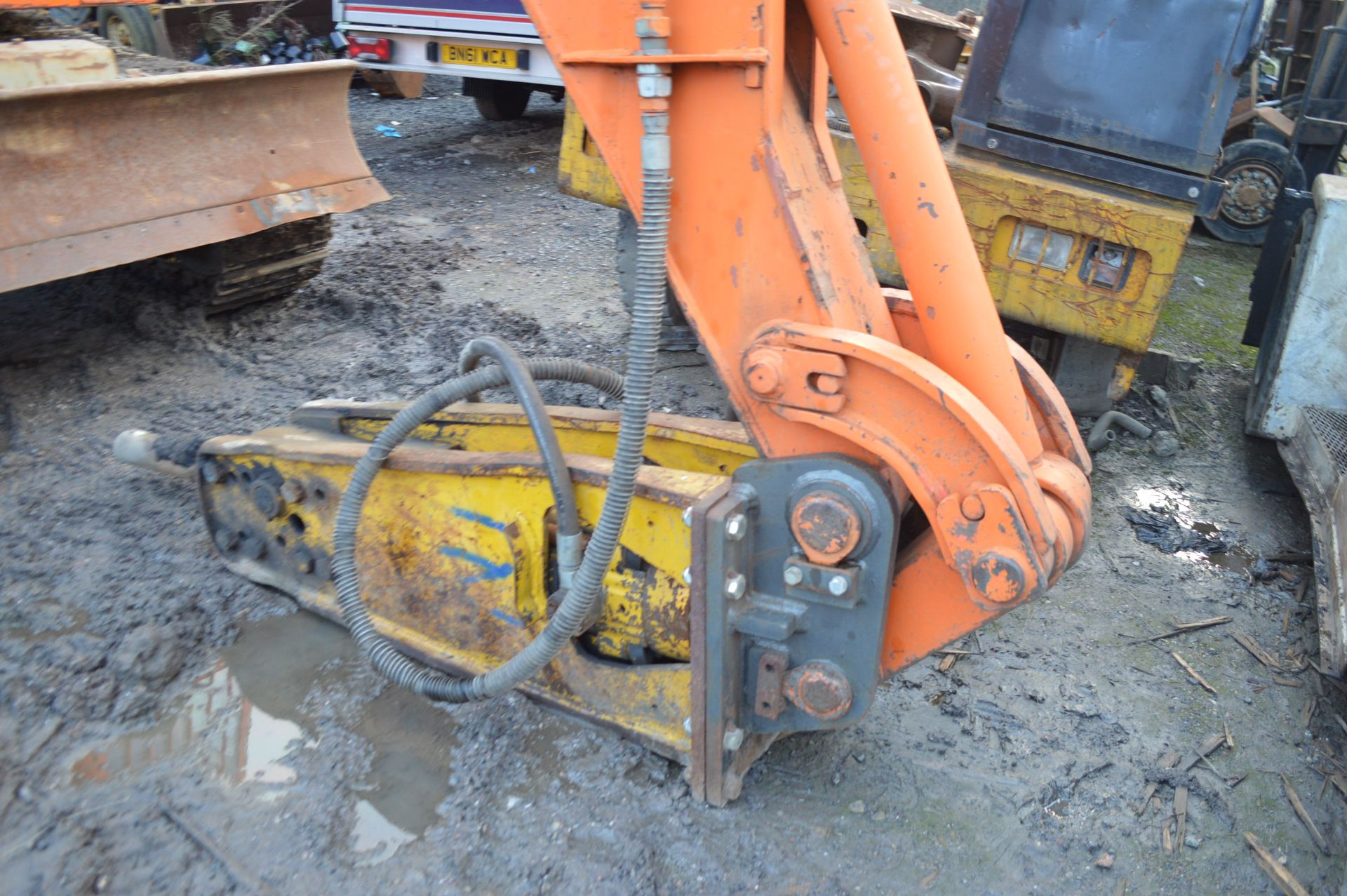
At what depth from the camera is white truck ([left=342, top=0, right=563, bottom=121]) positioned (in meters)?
7.10

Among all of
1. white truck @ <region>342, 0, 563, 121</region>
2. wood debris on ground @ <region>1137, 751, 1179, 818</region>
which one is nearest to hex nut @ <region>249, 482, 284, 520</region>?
wood debris on ground @ <region>1137, 751, 1179, 818</region>

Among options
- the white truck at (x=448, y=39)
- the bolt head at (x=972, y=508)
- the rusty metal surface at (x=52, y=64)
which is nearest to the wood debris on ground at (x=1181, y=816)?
the bolt head at (x=972, y=508)

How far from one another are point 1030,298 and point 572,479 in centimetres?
218

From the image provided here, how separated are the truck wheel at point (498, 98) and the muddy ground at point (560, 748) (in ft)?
18.0

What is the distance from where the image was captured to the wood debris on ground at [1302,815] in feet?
7.85

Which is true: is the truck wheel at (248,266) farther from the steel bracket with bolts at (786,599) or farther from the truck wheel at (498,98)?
the truck wheel at (498,98)

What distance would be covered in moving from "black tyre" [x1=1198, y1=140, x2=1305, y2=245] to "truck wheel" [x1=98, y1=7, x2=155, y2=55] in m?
8.28

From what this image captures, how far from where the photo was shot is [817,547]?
201 cm

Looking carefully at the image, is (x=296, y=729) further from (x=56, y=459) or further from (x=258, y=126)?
(x=258, y=126)

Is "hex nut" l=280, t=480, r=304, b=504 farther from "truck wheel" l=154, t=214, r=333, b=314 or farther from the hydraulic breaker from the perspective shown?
"truck wheel" l=154, t=214, r=333, b=314

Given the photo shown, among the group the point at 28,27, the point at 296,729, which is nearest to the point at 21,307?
the point at 28,27

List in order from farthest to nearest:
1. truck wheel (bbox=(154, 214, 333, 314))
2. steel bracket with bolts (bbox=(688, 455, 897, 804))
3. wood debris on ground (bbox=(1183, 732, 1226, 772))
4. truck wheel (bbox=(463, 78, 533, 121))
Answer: truck wheel (bbox=(463, 78, 533, 121)) → truck wheel (bbox=(154, 214, 333, 314)) → wood debris on ground (bbox=(1183, 732, 1226, 772)) → steel bracket with bolts (bbox=(688, 455, 897, 804))

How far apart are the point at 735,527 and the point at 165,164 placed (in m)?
3.08

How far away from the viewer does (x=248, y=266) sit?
4.51 metres
